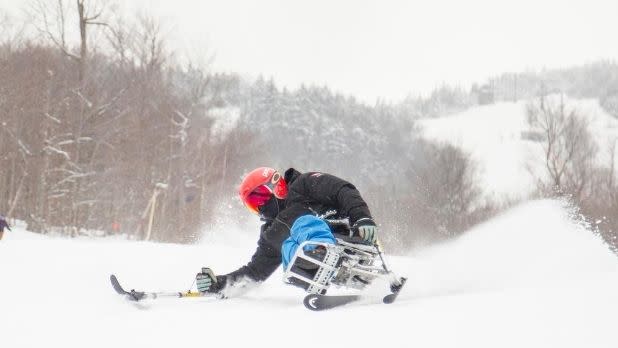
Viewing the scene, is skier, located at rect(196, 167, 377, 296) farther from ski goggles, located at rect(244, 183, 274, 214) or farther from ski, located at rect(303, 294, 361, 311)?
ski, located at rect(303, 294, 361, 311)

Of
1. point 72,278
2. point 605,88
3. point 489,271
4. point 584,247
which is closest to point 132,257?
point 72,278

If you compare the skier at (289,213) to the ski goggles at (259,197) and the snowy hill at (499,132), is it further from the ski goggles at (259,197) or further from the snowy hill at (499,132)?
the snowy hill at (499,132)

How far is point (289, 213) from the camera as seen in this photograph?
15.5 ft

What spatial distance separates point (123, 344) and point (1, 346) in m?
0.77

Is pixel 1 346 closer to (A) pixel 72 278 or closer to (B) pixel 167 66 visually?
(A) pixel 72 278

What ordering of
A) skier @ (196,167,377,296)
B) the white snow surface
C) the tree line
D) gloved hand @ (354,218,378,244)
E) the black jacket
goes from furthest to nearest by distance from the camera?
the tree line
the black jacket
skier @ (196,167,377,296)
gloved hand @ (354,218,378,244)
the white snow surface

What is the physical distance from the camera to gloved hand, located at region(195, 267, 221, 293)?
478 centimetres

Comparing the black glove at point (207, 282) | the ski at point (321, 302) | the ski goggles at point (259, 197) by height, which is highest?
the ski goggles at point (259, 197)

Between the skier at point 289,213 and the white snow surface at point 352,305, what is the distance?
273mm

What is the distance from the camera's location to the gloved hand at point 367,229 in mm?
4113

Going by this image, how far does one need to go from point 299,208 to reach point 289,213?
107 millimetres

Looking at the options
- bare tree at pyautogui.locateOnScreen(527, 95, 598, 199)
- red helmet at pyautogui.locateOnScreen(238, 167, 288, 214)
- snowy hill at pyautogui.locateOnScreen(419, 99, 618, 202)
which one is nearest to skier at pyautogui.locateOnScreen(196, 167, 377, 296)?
red helmet at pyautogui.locateOnScreen(238, 167, 288, 214)

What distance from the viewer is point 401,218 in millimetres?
41250

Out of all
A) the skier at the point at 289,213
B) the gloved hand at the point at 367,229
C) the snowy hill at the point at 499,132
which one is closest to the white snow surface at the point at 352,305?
the skier at the point at 289,213
